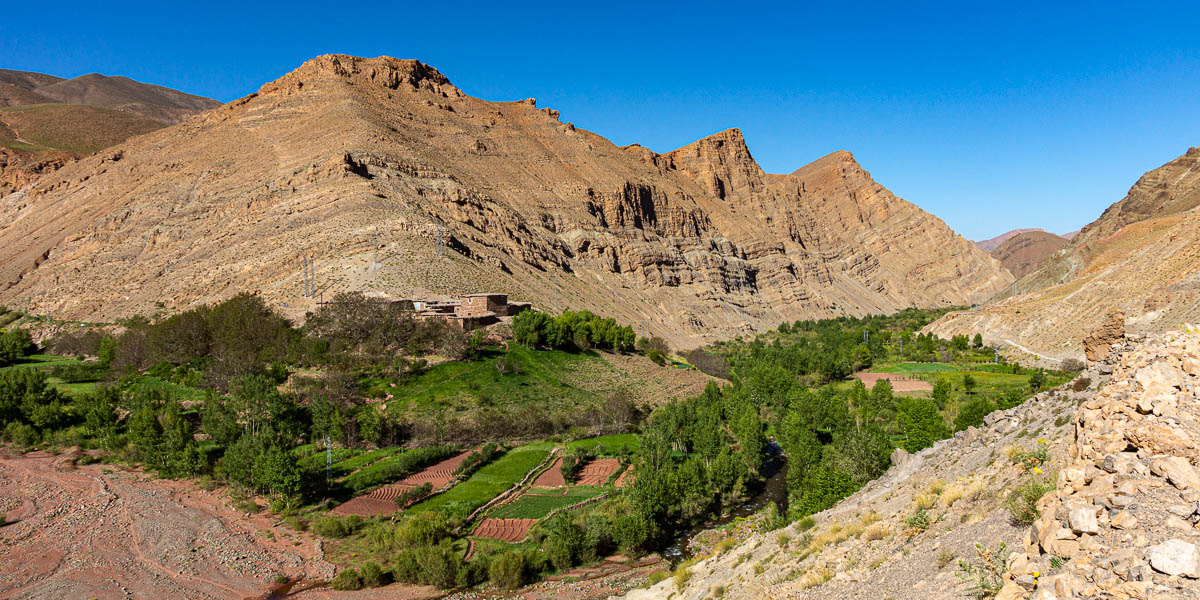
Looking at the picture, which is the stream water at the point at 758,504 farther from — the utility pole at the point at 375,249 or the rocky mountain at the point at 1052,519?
the utility pole at the point at 375,249

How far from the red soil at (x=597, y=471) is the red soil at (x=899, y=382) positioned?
2433 centimetres

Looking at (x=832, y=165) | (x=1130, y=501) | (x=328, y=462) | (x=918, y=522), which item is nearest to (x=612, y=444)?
(x=328, y=462)

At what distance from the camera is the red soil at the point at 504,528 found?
24.3 m

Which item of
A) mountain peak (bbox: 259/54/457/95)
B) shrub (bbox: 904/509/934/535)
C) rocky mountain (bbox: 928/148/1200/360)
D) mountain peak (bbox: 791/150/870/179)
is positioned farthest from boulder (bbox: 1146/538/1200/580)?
mountain peak (bbox: 791/150/870/179)

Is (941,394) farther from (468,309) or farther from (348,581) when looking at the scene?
(348,581)

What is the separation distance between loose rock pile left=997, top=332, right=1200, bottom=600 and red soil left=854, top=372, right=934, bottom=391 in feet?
144

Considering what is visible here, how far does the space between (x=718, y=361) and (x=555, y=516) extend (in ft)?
129

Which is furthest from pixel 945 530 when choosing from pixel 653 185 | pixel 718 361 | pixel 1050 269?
pixel 653 185

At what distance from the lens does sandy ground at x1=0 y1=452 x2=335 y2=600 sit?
19.5 meters

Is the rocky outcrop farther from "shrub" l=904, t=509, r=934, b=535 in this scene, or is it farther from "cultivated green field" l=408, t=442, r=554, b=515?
"cultivated green field" l=408, t=442, r=554, b=515

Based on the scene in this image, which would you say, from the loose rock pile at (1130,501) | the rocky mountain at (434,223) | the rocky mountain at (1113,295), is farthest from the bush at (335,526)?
the rocky mountain at (1113,295)

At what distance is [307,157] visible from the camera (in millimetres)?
72312

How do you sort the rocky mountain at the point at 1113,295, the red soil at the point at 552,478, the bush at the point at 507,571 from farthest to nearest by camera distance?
the rocky mountain at the point at 1113,295, the red soil at the point at 552,478, the bush at the point at 507,571

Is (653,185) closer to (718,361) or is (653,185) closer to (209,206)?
(718,361)
